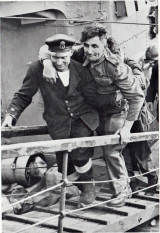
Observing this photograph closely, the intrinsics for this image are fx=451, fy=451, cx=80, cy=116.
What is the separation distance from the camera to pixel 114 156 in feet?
13.3

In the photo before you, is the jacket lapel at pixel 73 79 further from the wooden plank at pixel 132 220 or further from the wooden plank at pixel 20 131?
the wooden plank at pixel 132 220

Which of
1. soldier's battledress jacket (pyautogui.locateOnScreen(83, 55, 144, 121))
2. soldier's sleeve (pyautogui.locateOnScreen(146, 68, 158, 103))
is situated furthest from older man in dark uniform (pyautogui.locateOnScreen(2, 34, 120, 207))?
soldier's sleeve (pyautogui.locateOnScreen(146, 68, 158, 103))

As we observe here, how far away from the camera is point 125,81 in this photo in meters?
3.79

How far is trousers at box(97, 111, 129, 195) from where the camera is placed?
4055 millimetres

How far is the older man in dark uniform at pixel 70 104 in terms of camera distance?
12.8 ft

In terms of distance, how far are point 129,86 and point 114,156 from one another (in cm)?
67

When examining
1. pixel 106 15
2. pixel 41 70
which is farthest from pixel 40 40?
pixel 41 70

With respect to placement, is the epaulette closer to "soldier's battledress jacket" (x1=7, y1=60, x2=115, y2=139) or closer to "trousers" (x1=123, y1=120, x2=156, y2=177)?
"soldier's battledress jacket" (x1=7, y1=60, x2=115, y2=139)

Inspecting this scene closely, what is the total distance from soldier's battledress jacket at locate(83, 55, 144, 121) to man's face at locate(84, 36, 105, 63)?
0.17 ft

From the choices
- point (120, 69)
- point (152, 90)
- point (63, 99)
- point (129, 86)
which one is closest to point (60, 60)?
point (63, 99)

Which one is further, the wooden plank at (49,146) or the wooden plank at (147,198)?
the wooden plank at (147,198)

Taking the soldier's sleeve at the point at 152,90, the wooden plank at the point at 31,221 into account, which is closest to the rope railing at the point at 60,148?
the wooden plank at the point at 31,221

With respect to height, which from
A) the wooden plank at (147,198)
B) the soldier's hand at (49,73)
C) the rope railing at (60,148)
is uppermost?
the soldier's hand at (49,73)

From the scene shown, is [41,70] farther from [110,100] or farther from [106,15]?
[106,15]
